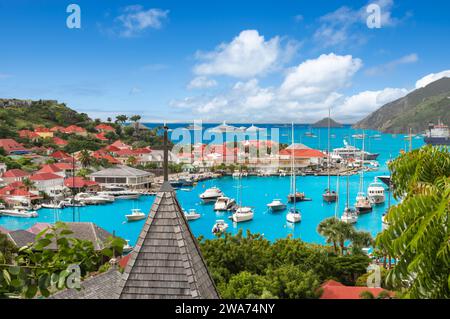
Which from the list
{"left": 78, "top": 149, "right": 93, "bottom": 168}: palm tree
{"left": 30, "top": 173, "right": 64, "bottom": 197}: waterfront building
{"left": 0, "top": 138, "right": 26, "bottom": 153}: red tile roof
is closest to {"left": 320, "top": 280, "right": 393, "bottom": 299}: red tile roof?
{"left": 30, "top": 173, "right": 64, "bottom": 197}: waterfront building

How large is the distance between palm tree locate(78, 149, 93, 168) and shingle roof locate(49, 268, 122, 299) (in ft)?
110

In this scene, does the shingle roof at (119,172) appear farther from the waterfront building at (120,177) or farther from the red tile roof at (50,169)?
the red tile roof at (50,169)

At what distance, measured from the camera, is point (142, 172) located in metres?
39.5

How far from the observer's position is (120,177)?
38.3 m

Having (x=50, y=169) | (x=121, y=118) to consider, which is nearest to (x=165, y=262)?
(x=50, y=169)

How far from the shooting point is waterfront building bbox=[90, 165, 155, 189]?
1499 inches

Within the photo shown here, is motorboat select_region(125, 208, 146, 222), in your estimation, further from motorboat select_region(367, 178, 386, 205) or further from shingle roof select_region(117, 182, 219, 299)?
shingle roof select_region(117, 182, 219, 299)

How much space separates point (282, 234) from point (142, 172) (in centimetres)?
1914

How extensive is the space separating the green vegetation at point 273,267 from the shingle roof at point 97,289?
7.63ft

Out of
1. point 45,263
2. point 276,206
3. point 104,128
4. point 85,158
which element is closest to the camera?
point 45,263

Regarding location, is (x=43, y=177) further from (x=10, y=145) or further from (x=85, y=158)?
(x=10, y=145)

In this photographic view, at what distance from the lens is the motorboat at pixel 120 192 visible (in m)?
35.3

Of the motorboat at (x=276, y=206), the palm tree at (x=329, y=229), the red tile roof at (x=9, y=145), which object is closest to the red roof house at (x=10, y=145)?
the red tile roof at (x=9, y=145)

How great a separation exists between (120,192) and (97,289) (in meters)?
29.7
